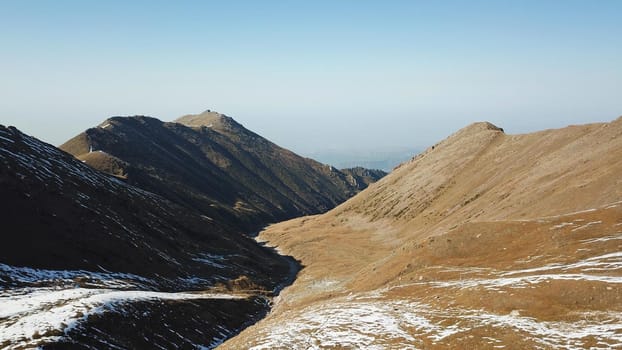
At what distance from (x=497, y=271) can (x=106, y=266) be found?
68.4 m

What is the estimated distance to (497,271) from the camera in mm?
51625

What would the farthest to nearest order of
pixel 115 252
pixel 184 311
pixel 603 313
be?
1. pixel 115 252
2. pixel 184 311
3. pixel 603 313

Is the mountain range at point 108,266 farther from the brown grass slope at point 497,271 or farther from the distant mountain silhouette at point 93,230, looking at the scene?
the brown grass slope at point 497,271

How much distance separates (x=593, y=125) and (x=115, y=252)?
131 metres

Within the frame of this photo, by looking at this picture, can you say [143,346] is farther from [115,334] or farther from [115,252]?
[115,252]

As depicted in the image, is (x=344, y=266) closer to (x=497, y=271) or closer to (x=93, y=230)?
(x=93, y=230)

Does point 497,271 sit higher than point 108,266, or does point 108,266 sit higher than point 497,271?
point 497,271

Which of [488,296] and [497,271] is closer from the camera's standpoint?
[488,296]

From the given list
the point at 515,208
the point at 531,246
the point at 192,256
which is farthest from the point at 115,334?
the point at 515,208

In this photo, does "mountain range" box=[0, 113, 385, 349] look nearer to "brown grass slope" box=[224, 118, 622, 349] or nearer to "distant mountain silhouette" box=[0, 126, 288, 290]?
"distant mountain silhouette" box=[0, 126, 288, 290]

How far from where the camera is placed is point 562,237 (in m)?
54.9

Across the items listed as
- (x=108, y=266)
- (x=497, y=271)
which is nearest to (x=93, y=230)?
(x=108, y=266)

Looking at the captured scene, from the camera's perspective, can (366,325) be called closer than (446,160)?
Yes

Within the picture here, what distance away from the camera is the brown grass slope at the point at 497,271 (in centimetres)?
3609
